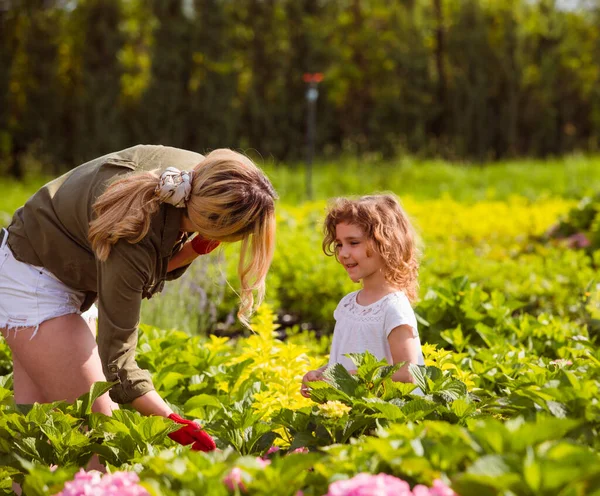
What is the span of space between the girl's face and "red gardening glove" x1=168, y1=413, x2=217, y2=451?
78 centimetres

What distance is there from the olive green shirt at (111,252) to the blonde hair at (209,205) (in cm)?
7

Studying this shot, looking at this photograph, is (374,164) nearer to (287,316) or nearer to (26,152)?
(26,152)

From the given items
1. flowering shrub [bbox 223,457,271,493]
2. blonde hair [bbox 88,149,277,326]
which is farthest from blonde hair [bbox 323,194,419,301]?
flowering shrub [bbox 223,457,271,493]

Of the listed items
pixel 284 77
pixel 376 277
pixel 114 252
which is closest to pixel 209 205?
pixel 114 252

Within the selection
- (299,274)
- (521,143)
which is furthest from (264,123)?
(299,274)

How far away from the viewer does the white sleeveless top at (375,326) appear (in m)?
2.59

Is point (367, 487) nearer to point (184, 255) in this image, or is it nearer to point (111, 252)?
point (111, 252)

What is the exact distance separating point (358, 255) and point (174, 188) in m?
0.69

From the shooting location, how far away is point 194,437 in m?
2.24

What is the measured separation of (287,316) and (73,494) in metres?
3.73

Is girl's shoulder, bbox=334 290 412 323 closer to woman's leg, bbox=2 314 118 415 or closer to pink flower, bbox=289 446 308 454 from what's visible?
pink flower, bbox=289 446 308 454

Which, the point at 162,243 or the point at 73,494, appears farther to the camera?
the point at 162,243

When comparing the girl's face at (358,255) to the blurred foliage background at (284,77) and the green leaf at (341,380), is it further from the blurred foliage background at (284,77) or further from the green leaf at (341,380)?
the blurred foliage background at (284,77)

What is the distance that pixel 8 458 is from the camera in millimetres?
2150
